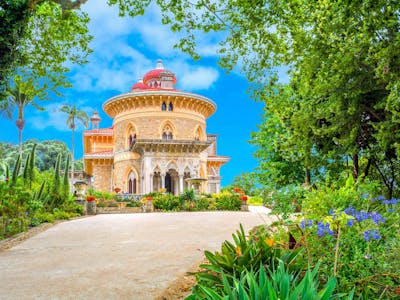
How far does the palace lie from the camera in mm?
34406

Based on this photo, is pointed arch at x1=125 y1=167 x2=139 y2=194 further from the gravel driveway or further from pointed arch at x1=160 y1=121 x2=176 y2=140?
the gravel driveway

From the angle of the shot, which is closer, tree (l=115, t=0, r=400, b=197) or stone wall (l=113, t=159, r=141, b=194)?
tree (l=115, t=0, r=400, b=197)

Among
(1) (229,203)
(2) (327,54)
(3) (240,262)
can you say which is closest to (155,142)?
(1) (229,203)

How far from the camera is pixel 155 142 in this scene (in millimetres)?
33844

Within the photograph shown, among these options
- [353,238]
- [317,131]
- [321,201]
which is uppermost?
[317,131]

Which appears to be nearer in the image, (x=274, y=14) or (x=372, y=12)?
(x=372, y=12)

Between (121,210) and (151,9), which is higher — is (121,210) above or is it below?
below

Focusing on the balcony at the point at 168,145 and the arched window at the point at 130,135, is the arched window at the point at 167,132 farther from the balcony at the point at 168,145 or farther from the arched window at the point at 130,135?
the balcony at the point at 168,145

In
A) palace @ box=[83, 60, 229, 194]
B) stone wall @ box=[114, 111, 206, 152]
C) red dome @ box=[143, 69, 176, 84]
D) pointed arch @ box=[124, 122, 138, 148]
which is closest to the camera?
palace @ box=[83, 60, 229, 194]

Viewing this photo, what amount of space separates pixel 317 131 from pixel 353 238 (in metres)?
5.59

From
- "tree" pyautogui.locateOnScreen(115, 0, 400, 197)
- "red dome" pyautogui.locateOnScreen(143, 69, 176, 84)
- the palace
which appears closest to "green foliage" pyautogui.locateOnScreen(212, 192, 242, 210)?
the palace

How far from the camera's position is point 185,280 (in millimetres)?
4559

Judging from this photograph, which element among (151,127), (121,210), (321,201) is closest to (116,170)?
(151,127)

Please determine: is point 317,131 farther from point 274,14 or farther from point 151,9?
point 151,9
